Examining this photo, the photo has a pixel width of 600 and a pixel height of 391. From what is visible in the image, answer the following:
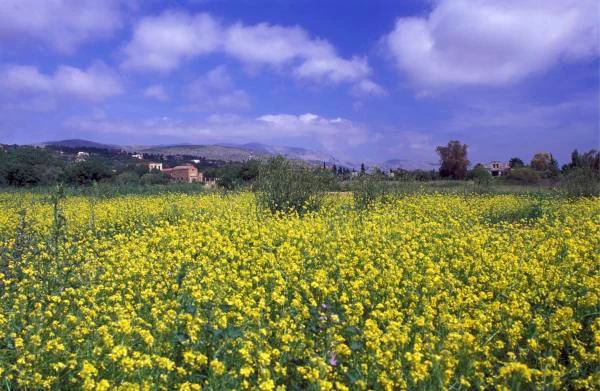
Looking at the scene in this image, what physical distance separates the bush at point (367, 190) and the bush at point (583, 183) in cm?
591

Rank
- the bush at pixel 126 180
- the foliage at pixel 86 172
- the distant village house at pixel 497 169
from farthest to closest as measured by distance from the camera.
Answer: the foliage at pixel 86 172, the distant village house at pixel 497 169, the bush at pixel 126 180

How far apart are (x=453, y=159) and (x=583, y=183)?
27.1 metres

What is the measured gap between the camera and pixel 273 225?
7.79 m

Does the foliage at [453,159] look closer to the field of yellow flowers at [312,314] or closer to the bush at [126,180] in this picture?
the bush at [126,180]

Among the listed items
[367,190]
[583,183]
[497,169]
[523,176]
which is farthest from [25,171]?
[497,169]

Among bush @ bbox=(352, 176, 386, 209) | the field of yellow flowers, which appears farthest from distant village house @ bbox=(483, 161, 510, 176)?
the field of yellow flowers

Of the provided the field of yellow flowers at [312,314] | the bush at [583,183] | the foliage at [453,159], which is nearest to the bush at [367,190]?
the field of yellow flowers at [312,314]

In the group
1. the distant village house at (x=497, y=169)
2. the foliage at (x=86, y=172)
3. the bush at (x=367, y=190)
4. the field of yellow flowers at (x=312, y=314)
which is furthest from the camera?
the foliage at (x=86, y=172)

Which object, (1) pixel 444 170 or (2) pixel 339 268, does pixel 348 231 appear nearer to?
(2) pixel 339 268

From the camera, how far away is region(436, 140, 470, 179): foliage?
40.2 metres

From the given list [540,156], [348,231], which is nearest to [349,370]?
[348,231]

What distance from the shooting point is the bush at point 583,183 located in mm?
14383

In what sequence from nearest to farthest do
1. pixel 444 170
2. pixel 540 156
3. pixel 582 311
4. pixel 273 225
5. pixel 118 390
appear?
pixel 118 390, pixel 582 311, pixel 273 225, pixel 444 170, pixel 540 156

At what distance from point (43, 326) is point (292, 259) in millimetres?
2518
